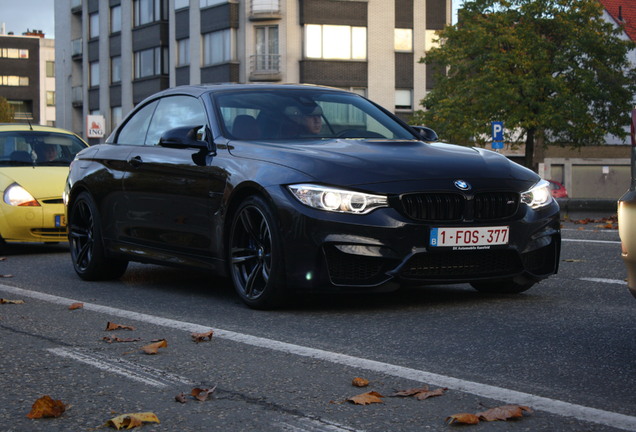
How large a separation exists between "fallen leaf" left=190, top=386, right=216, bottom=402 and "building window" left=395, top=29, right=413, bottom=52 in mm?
51333

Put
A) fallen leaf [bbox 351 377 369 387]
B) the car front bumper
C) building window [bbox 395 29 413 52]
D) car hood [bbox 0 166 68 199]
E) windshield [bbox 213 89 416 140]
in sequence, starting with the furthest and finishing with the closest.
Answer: building window [bbox 395 29 413 52], car hood [bbox 0 166 68 199], windshield [bbox 213 89 416 140], the car front bumper, fallen leaf [bbox 351 377 369 387]

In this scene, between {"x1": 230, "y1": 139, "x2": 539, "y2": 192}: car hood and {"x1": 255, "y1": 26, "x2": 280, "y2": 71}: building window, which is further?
{"x1": 255, "y1": 26, "x2": 280, "y2": 71}: building window

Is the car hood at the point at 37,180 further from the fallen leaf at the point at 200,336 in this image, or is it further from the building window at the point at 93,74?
the building window at the point at 93,74

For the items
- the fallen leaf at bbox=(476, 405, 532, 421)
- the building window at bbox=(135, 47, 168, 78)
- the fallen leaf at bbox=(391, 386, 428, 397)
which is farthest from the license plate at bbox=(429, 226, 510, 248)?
the building window at bbox=(135, 47, 168, 78)

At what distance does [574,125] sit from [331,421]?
40232 mm

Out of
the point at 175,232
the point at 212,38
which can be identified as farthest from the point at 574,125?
the point at 175,232

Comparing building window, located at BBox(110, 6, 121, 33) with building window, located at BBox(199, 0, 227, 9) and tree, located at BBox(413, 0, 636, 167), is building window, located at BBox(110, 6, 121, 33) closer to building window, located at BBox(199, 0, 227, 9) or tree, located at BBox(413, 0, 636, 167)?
building window, located at BBox(199, 0, 227, 9)

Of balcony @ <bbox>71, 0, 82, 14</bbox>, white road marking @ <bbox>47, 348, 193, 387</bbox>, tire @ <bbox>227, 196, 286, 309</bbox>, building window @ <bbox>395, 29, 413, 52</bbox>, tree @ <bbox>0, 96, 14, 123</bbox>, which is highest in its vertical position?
balcony @ <bbox>71, 0, 82, 14</bbox>

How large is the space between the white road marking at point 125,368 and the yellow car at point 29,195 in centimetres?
712

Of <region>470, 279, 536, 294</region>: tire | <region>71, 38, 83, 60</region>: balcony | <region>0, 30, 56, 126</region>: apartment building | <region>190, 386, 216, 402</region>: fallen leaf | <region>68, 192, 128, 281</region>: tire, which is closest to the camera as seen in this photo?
<region>190, 386, 216, 402</region>: fallen leaf

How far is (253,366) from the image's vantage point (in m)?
5.15

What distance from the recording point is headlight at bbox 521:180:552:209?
7.12m

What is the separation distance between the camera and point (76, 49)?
7075 centimetres

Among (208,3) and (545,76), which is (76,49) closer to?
(208,3)
